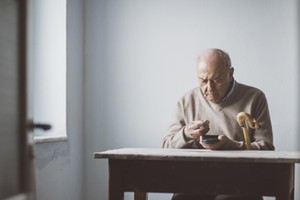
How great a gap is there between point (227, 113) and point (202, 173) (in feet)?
3.45

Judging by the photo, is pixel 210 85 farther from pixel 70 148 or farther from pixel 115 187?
pixel 70 148

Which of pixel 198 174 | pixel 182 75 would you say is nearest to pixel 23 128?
pixel 198 174

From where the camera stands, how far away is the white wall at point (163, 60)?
4441mm

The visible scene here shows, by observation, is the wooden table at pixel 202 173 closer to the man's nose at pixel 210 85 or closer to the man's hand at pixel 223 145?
the man's hand at pixel 223 145

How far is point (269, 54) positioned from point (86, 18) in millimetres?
1647

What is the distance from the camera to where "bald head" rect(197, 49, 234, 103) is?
11.2 feet

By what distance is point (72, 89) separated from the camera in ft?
14.6

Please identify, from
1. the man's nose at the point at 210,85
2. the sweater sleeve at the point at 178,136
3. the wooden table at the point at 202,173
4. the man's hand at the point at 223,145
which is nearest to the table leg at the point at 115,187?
the wooden table at the point at 202,173

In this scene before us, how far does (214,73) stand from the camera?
3.41 meters

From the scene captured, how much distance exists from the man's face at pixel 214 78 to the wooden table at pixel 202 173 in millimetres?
1012

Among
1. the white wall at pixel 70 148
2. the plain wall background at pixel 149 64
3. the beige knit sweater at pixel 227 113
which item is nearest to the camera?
the beige knit sweater at pixel 227 113

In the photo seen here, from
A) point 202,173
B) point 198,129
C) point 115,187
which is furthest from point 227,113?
point 115,187

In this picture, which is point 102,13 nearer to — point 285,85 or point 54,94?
point 54,94

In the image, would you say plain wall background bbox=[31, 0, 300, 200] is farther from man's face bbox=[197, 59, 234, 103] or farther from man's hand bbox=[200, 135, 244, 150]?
man's hand bbox=[200, 135, 244, 150]
